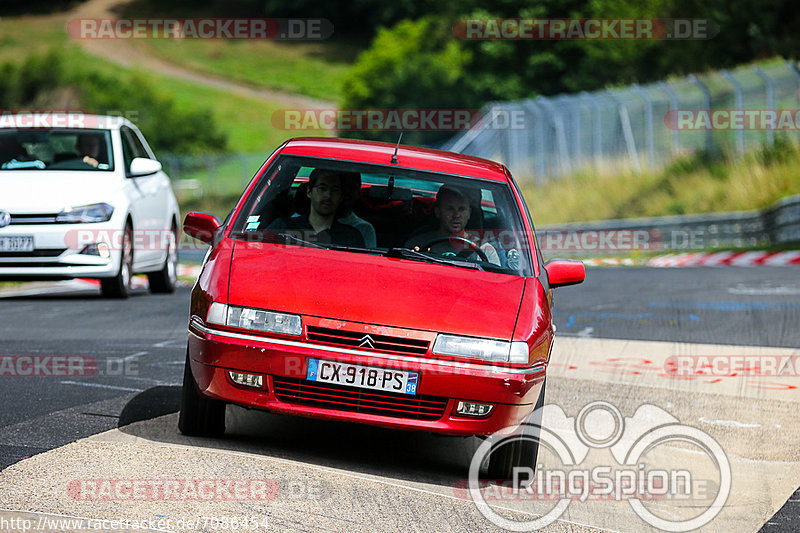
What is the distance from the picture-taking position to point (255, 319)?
584 cm

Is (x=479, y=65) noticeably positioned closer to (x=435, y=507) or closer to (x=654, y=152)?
(x=654, y=152)

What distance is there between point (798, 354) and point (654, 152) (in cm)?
2143

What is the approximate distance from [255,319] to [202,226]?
1.15m

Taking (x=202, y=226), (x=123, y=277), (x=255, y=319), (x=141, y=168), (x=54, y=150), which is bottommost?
(x=123, y=277)

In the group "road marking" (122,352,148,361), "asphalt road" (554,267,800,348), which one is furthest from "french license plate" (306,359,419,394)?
"asphalt road" (554,267,800,348)

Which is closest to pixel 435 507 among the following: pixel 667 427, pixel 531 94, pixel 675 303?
pixel 667 427

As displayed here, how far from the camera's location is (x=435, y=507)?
17.7 ft

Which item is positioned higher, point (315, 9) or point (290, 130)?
point (315, 9)

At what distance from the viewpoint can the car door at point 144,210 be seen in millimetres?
13180

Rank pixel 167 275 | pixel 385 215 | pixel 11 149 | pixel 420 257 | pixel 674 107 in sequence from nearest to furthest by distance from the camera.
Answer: pixel 420 257 → pixel 385 215 → pixel 11 149 → pixel 167 275 → pixel 674 107

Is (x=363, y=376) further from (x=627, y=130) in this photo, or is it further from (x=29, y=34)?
(x=29, y=34)

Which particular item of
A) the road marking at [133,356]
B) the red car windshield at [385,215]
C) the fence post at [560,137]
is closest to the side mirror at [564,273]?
the red car windshield at [385,215]

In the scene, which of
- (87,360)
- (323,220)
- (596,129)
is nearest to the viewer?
(323,220)

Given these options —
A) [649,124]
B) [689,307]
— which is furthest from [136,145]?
[649,124]
